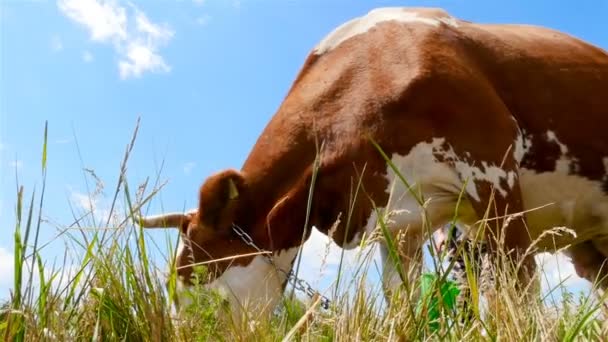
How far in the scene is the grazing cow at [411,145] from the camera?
176 inches

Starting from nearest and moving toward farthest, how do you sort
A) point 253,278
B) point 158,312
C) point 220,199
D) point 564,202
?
1. point 158,312
2. point 253,278
3. point 220,199
4. point 564,202

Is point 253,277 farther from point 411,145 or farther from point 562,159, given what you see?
point 562,159

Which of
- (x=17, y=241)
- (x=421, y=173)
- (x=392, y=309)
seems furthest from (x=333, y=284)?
(x=421, y=173)

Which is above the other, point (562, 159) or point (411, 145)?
point (411, 145)

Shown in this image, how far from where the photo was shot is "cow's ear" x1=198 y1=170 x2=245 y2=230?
15.6 ft

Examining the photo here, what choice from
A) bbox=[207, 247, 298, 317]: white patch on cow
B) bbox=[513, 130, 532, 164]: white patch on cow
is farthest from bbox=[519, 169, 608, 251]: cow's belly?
bbox=[207, 247, 298, 317]: white patch on cow

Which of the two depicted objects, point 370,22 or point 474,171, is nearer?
point 474,171

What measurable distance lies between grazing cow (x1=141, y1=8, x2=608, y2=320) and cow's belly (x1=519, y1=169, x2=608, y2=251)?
12 millimetres

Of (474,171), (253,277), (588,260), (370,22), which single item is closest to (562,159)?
(474,171)

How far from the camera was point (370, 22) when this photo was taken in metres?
5.24

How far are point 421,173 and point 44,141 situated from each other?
283cm

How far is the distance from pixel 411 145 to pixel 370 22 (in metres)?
1.21

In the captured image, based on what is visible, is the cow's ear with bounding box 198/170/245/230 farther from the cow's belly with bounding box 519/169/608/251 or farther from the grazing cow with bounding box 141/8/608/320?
the cow's belly with bounding box 519/169/608/251

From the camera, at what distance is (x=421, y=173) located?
4.49m
